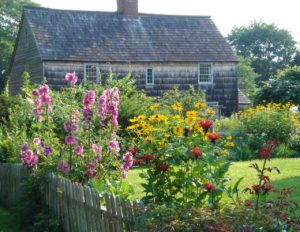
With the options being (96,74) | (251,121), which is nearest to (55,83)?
(96,74)

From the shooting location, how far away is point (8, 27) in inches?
2398

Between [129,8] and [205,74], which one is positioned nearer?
[205,74]

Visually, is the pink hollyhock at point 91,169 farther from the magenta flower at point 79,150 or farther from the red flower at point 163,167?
the red flower at point 163,167

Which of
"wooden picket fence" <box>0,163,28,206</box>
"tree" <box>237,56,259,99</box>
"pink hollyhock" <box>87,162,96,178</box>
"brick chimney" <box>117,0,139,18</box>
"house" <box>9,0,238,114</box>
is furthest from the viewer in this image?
"tree" <box>237,56,259,99</box>

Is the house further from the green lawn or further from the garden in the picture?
the garden

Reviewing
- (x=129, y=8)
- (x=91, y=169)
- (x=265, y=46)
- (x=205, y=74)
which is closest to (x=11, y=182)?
(x=91, y=169)

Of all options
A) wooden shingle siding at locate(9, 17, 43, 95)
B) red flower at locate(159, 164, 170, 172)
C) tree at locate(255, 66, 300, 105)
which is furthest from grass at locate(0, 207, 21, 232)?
wooden shingle siding at locate(9, 17, 43, 95)

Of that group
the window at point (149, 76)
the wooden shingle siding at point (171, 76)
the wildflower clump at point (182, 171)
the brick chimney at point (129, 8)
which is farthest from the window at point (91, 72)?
the wildflower clump at point (182, 171)

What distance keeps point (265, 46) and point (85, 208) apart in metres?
75.8

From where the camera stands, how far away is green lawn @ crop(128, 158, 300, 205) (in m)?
11.5

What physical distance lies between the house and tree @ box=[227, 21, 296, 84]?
42879 mm

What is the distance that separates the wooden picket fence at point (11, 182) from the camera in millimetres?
10329

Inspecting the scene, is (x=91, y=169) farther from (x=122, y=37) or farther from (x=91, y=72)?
(x=122, y=37)

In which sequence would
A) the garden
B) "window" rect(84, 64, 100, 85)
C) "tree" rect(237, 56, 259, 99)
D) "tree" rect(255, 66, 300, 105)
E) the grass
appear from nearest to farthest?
the garden
the grass
"tree" rect(255, 66, 300, 105)
"window" rect(84, 64, 100, 85)
"tree" rect(237, 56, 259, 99)
